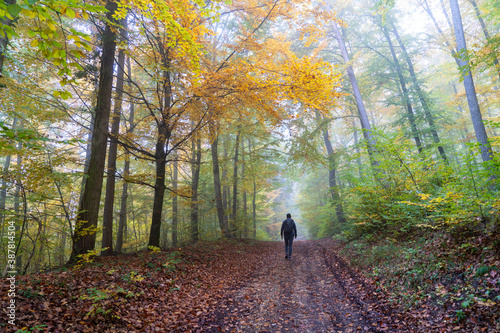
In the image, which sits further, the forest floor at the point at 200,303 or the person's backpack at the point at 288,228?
the person's backpack at the point at 288,228

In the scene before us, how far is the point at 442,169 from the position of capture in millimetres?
6531

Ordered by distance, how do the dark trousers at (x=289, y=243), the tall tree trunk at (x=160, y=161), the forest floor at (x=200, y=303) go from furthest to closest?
1. the dark trousers at (x=289, y=243)
2. the tall tree trunk at (x=160, y=161)
3. the forest floor at (x=200, y=303)

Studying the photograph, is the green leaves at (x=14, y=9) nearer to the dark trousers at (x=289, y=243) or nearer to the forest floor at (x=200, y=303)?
the forest floor at (x=200, y=303)

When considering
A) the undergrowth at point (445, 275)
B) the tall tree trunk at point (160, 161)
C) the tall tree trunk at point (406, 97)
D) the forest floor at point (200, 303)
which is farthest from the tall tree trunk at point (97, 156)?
the tall tree trunk at point (406, 97)

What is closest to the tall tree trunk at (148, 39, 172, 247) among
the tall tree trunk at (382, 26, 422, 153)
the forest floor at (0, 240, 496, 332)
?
the forest floor at (0, 240, 496, 332)

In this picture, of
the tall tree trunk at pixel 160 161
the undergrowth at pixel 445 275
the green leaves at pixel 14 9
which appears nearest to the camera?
the green leaves at pixel 14 9

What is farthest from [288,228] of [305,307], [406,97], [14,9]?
[406,97]

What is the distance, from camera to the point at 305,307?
4.69 meters

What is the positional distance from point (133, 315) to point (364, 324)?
13.4 ft

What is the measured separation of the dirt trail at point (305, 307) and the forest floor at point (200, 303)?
2cm

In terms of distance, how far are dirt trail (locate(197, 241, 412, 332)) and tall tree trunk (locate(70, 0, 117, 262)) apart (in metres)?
4.37

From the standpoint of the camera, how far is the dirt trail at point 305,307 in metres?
3.89

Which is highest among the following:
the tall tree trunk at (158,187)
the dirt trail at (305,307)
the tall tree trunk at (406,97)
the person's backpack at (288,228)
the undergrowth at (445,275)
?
the tall tree trunk at (406,97)

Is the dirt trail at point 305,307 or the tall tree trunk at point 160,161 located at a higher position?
the tall tree trunk at point 160,161
